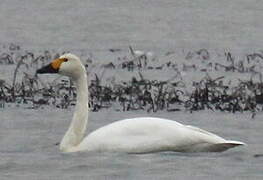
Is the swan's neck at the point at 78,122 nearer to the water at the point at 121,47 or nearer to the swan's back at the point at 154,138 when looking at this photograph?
the water at the point at 121,47

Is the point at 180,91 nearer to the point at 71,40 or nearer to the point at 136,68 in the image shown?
the point at 136,68

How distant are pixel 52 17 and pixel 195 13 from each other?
377cm

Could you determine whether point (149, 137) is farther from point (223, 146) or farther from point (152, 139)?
point (223, 146)

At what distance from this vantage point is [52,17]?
119ft

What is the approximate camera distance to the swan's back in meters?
13.8

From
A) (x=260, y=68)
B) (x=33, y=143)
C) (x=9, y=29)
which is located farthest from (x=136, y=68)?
Answer: (x=9, y=29)

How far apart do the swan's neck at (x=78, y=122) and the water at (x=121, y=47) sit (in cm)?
20

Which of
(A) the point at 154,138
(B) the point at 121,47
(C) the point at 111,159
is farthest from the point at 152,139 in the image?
(B) the point at 121,47

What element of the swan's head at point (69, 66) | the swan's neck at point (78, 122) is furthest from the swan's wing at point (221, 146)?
the swan's head at point (69, 66)

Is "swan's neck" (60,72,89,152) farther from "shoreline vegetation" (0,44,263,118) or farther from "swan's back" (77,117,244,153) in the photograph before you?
"shoreline vegetation" (0,44,263,118)

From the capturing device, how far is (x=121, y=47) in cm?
2819

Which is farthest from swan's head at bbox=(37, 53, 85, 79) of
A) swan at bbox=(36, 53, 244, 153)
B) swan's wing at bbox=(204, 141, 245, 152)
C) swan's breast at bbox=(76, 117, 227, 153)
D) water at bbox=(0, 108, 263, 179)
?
swan's wing at bbox=(204, 141, 245, 152)

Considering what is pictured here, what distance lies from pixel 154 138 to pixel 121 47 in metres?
14.4

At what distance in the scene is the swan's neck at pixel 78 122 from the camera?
47.3 ft
